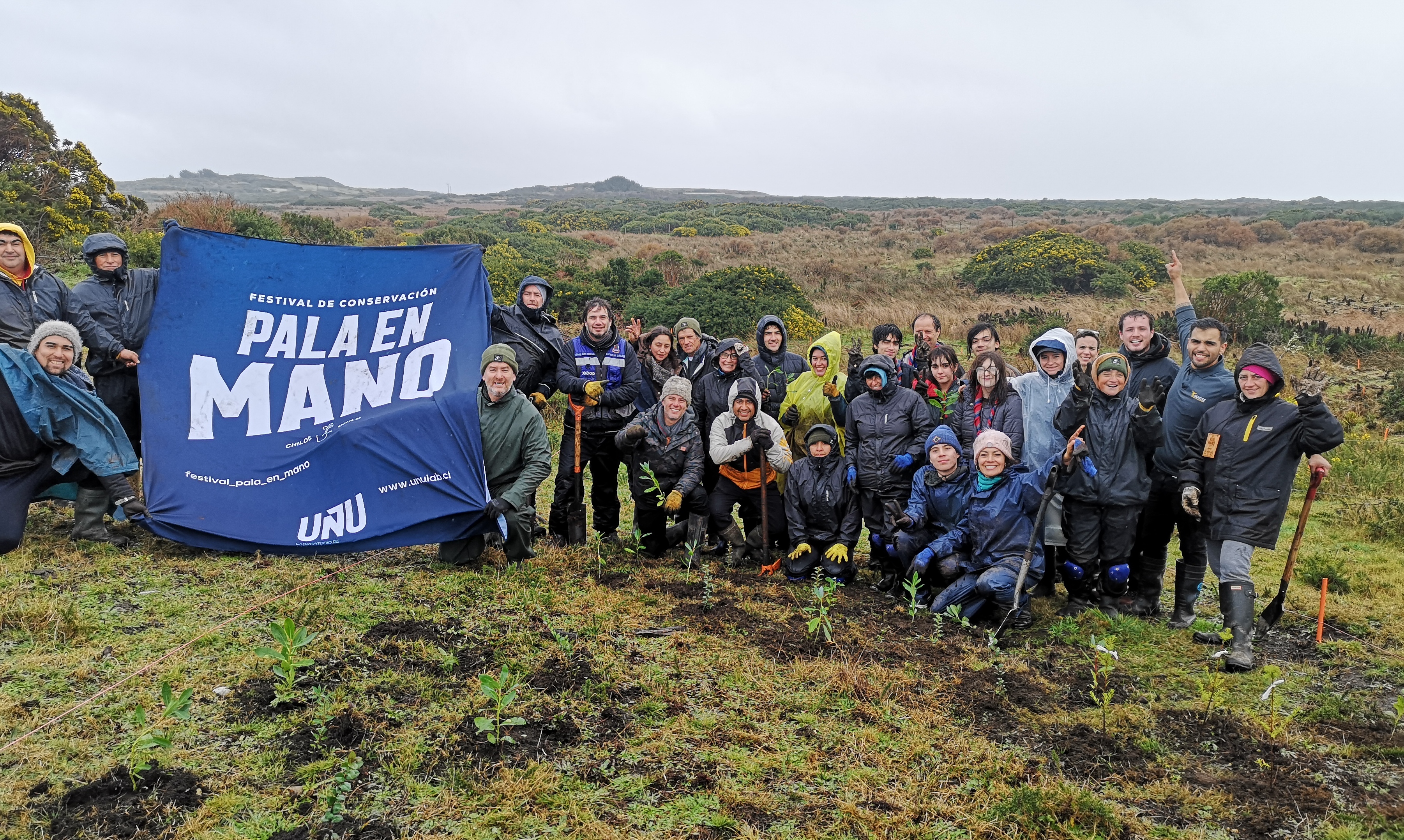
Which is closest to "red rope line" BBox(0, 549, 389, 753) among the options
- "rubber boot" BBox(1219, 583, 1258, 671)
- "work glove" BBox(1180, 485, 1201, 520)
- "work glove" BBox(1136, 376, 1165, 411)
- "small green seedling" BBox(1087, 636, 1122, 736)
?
"small green seedling" BBox(1087, 636, 1122, 736)

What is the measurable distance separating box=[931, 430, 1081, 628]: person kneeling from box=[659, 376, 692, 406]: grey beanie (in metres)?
2.27

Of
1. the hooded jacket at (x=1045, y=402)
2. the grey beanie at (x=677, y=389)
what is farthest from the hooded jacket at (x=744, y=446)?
the hooded jacket at (x=1045, y=402)

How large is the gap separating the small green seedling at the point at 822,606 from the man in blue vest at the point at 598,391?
186cm

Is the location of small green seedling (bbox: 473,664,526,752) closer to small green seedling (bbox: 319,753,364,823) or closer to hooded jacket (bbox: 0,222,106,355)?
small green seedling (bbox: 319,753,364,823)

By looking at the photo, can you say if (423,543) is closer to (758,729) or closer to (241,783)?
(241,783)

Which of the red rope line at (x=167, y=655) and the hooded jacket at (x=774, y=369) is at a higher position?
the hooded jacket at (x=774, y=369)

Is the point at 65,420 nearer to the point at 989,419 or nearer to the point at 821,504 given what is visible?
the point at 821,504

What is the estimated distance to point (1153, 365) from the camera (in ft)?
18.7

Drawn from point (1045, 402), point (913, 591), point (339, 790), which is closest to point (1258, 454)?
point (1045, 402)

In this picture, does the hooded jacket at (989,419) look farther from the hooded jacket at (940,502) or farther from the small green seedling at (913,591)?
the small green seedling at (913,591)

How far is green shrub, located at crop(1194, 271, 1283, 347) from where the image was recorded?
49.6ft

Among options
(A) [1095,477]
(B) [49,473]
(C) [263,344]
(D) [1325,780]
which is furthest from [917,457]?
(B) [49,473]

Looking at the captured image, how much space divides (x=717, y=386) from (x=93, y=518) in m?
4.88

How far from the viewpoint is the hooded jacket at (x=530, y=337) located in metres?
6.72
